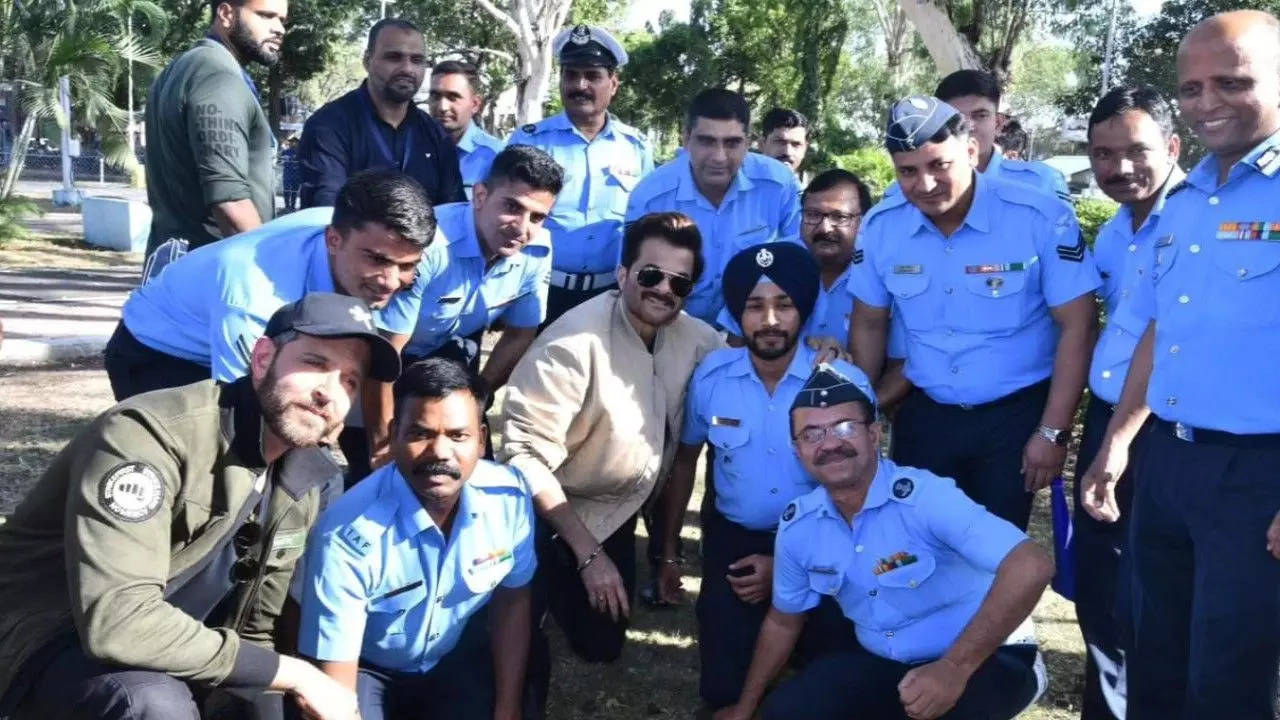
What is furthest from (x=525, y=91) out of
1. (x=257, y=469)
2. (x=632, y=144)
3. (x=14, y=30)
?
(x=257, y=469)

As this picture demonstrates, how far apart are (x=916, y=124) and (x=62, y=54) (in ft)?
56.8

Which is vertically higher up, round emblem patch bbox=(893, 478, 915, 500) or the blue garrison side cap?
the blue garrison side cap

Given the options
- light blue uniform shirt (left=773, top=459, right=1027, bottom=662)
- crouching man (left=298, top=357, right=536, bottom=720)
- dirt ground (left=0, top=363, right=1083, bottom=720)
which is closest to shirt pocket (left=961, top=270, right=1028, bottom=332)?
light blue uniform shirt (left=773, top=459, right=1027, bottom=662)

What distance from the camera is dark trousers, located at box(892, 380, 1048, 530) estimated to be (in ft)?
13.3

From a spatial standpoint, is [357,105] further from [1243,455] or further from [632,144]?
[1243,455]

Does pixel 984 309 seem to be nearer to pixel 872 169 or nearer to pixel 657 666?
pixel 657 666

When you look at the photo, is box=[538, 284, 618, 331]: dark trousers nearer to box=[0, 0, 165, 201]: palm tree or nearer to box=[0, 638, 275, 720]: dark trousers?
box=[0, 638, 275, 720]: dark trousers

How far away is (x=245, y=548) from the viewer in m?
3.02

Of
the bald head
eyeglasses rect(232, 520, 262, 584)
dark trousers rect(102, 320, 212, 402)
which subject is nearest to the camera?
the bald head

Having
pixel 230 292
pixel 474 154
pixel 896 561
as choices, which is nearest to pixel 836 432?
pixel 896 561

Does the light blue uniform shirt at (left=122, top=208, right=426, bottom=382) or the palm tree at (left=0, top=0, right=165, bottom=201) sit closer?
the light blue uniform shirt at (left=122, top=208, right=426, bottom=382)

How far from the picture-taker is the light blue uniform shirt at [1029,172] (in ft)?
17.0

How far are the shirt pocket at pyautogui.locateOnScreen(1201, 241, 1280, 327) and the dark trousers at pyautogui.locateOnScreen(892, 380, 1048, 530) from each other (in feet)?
3.75

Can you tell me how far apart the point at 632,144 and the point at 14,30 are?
15663 mm
